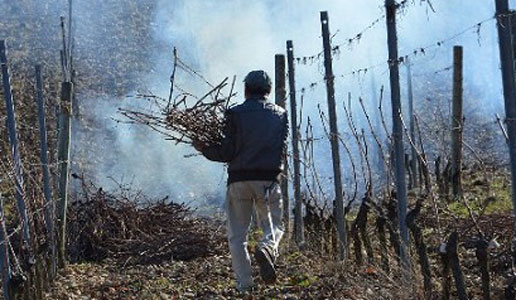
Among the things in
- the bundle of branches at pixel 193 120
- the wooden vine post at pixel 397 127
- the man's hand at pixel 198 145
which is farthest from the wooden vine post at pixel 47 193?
the wooden vine post at pixel 397 127

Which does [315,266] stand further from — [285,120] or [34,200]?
[34,200]

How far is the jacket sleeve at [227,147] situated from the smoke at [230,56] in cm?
1316

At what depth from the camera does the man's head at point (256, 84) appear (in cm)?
738

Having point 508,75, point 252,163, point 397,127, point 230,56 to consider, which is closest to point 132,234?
point 252,163

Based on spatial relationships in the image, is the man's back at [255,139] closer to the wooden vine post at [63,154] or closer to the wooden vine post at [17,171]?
the wooden vine post at [17,171]

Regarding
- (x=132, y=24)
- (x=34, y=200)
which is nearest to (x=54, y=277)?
(x=34, y=200)

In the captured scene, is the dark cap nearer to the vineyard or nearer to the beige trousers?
the vineyard

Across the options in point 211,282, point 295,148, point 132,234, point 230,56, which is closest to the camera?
point 211,282

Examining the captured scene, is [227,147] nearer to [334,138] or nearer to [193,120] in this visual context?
[193,120]

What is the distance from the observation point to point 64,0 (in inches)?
2156

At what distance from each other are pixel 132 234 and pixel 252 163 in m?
5.37

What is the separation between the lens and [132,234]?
12.2 metres

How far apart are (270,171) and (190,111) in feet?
3.10

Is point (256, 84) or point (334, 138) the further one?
point (334, 138)
